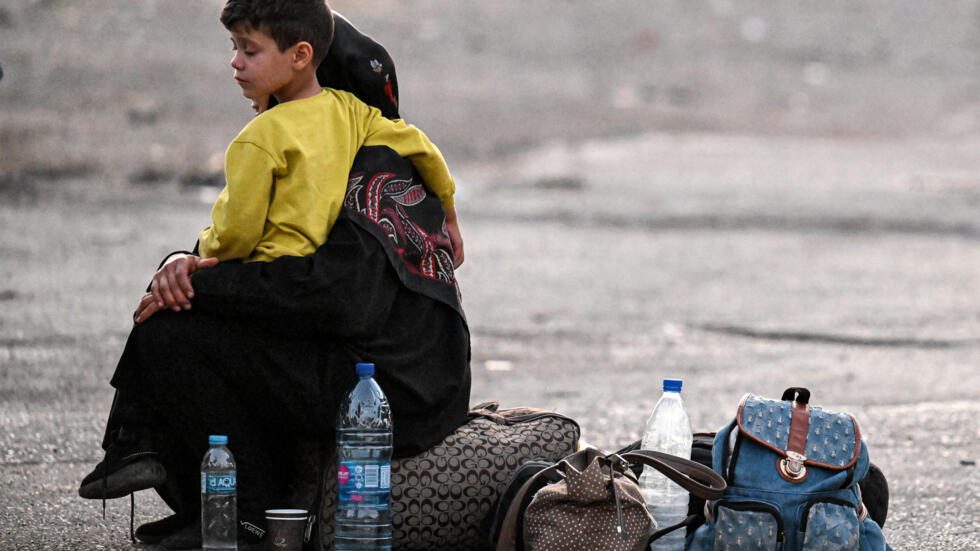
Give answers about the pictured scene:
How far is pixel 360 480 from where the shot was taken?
370 centimetres

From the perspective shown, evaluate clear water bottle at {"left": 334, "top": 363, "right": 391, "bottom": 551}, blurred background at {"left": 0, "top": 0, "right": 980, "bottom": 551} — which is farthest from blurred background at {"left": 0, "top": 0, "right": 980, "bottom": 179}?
clear water bottle at {"left": 334, "top": 363, "right": 391, "bottom": 551}

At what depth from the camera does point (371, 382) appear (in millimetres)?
3762

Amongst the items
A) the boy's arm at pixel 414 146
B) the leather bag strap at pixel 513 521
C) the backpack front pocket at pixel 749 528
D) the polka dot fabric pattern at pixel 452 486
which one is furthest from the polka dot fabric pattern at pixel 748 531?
the boy's arm at pixel 414 146

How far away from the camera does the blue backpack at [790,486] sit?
11.9 ft

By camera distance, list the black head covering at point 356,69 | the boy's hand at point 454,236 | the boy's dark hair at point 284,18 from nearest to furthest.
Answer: the boy's dark hair at point 284,18
the black head covering at point 356,69
the boy's hand at point 454,236

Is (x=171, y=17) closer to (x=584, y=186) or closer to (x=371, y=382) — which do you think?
(x=584, y=186)

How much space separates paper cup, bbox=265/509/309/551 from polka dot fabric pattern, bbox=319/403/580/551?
0.24ft

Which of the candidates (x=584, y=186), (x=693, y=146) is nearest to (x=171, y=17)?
(x=693, y=146)

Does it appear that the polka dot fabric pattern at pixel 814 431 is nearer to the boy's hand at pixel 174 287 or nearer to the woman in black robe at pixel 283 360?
the woman in black robe at pixel 283 360

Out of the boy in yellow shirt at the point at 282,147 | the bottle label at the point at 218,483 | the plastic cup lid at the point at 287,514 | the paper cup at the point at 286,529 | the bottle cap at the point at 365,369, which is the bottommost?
the paper cup at the point at 286,529

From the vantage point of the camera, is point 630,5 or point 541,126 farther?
point 630,5

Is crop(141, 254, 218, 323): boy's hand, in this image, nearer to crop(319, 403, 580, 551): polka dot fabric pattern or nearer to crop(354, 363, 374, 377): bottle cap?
crop(354, 363, 374, 377): bottle cap

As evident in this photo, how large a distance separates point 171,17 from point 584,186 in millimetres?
12866

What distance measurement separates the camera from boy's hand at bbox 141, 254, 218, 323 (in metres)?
3.79
